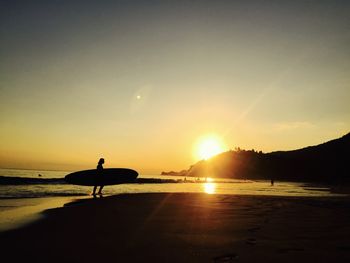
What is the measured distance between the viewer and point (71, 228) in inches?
348

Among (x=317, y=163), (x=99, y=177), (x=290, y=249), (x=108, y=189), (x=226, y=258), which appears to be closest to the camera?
(x=226, y=258)

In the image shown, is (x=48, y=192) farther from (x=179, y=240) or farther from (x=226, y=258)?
(x=226, y=258)

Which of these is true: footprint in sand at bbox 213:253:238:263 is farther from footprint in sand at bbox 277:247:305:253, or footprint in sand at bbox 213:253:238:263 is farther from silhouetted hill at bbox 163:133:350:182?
silhouetted hill at bbox 163:133:350:182

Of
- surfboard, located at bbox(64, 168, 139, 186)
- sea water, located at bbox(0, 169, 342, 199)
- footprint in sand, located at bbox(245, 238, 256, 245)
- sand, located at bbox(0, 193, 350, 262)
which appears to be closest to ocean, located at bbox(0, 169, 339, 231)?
sea water, located at bbox(0, 169, 342, 199)

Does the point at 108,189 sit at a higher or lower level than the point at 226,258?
higher

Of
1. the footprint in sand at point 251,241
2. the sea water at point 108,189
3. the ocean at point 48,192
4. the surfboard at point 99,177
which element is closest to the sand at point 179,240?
the footprint in sand at point 251,241

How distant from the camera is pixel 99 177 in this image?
962 inches

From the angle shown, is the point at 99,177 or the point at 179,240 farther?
the point at 99,177

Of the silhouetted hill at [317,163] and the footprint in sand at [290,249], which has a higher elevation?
the silhouetted hill at [317,163]

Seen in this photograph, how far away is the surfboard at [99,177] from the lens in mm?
24844

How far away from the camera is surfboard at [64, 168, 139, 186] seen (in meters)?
24.8

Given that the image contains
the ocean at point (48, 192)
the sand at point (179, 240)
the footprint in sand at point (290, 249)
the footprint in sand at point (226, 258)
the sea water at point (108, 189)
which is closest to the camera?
the footprint in sand at point (226, 258)

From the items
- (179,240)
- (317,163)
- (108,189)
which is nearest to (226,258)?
(179,240)

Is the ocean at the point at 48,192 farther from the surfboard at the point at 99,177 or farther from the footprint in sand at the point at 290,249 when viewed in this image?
the footprint in sand at the point at 290,249
